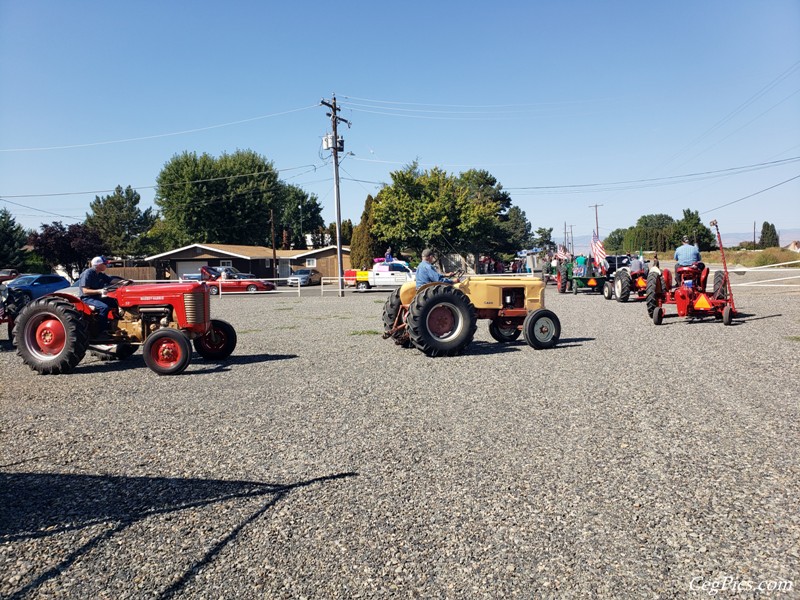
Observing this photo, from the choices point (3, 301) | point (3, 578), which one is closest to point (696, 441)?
point (3, 578)

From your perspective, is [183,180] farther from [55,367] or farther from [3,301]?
[55,367]

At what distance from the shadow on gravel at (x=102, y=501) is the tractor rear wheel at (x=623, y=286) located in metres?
17.7

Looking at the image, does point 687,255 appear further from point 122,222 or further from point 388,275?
point 122,222

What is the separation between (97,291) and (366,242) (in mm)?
41801

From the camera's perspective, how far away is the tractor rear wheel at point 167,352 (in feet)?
28.0

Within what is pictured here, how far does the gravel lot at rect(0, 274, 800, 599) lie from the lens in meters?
3.11

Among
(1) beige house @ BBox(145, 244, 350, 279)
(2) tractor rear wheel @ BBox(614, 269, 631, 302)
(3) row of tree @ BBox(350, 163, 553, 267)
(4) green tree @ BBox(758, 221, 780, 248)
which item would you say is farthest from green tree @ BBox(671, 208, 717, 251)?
(2) tractor rear wheel @ BBox(614, 269, 631, 302)

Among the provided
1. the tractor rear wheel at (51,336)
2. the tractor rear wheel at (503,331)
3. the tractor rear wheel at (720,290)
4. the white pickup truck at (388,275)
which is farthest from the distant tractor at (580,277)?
the tractor rear wheel at (51,336)

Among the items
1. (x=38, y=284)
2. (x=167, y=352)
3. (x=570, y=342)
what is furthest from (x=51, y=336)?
(x=38, y=284)

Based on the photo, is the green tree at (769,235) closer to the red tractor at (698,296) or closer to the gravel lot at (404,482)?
the red tractor at (698,296)

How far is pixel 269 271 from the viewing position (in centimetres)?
5519

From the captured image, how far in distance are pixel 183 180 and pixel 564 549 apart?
6141 centimetres

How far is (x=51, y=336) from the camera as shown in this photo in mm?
8922

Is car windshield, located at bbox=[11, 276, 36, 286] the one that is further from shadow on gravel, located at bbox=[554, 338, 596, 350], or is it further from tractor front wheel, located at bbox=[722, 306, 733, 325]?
tractor front wheel, located at bbox=[722, 306, 733, 325]
